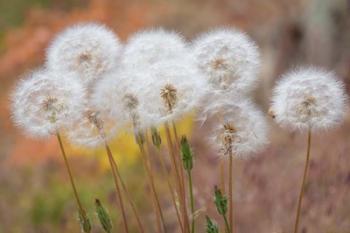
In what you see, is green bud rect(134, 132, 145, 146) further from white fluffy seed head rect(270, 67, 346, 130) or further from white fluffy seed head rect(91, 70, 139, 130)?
white fluffy seed head rect(270, 67, 346, 130)

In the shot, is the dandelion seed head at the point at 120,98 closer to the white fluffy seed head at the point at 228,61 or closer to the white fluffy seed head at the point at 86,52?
the white fluffy seed head at the point at 86,52

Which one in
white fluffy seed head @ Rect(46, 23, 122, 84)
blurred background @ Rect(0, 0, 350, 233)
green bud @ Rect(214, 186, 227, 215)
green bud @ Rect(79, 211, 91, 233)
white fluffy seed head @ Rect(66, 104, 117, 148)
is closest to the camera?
green bud @ Rect(214, 186, 227, 215)

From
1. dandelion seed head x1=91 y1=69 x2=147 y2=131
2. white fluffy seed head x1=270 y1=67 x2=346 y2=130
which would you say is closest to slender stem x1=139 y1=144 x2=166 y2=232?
dandelion seed head x1=91 y1=69 x2=147 y2=131

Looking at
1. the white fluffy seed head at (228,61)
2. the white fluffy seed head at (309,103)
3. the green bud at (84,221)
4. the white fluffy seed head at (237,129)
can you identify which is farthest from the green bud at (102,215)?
the white fluffy seed head at (309,103)

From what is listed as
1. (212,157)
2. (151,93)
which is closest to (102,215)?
(151,93)

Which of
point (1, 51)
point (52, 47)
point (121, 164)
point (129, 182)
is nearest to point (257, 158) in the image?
point (129, 182)

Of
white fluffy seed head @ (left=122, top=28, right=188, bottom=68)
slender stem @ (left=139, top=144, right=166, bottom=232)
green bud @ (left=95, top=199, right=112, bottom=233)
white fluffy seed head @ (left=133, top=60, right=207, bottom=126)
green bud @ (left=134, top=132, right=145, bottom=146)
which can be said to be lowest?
green bud @ (left=95, top=199, right=112, bottom=233)
